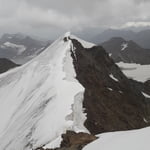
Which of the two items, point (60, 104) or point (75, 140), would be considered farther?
point (60, 104)

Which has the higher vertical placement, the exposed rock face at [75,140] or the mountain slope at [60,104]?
the exposed rock face at [75,140]

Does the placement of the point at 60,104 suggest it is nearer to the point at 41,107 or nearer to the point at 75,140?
the point at 41,107

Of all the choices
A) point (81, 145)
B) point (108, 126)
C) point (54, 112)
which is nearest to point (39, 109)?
point (54, 112)

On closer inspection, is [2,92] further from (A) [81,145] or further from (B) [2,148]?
(A) [81,145]

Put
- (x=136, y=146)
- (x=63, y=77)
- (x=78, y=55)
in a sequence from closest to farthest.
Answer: (x=136, y=146), (x=63, y=77), (x=78, y=55)

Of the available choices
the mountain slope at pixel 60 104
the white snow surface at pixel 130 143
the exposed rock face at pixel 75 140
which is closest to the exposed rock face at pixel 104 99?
the mountain slope at pixel 60 104

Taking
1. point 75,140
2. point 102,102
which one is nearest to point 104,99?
point 102,102

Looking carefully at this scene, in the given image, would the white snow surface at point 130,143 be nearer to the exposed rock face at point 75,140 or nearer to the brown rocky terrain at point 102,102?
the exposed rock face at point 75,140
